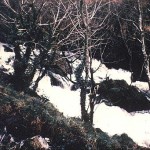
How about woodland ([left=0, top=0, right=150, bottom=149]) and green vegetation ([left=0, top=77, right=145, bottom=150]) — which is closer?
green vegetation ([left=0, top=77, right=145, bottom=150])

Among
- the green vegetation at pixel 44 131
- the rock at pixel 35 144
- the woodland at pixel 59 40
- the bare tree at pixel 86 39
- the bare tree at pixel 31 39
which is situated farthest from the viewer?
the bare tree at pixel 31 39

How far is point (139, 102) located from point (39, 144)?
1244 cm

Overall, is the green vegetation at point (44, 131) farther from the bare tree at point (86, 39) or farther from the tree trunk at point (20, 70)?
the tree trunk at point (20, 70)

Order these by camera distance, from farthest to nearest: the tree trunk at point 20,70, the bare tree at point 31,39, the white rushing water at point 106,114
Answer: the tree trunk at point 20,70
the white rushing water at point 106,114
the bare tree at point 31,39

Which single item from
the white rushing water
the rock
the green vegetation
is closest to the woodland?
the white rushing water

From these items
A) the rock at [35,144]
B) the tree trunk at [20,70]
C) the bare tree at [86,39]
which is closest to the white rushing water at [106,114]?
the tree trunk at [20,70]

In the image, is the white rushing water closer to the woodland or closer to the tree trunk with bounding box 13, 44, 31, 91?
the woodland

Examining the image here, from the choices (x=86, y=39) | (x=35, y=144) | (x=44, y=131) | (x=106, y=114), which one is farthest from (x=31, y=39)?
(x=35, y=144)

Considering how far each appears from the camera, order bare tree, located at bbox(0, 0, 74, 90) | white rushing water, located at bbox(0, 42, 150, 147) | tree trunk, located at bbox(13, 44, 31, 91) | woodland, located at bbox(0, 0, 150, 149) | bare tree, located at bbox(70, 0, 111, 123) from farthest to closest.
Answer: tree trunk, located at bbox(13, 44, 31, 91) → white rushing water, located at bbox(0, 42, 150, 147) → bare tree, located at bbox(0, 0, 74, 90) → woodland, located at bbox(0, 0, 150, 149) → bare tree, located at bbox(70, 0, 111, 123)

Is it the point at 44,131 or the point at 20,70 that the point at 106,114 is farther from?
the point at 44,131

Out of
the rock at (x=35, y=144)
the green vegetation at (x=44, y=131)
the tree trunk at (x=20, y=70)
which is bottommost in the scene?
the rock at (x=35, y=144)

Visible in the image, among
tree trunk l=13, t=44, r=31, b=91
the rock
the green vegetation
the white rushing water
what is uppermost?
tree trunk l=13, t=44, r=31, b=91

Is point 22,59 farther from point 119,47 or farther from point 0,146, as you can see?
point 0,146

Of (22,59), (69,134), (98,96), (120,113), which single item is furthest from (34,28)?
(69,134)
